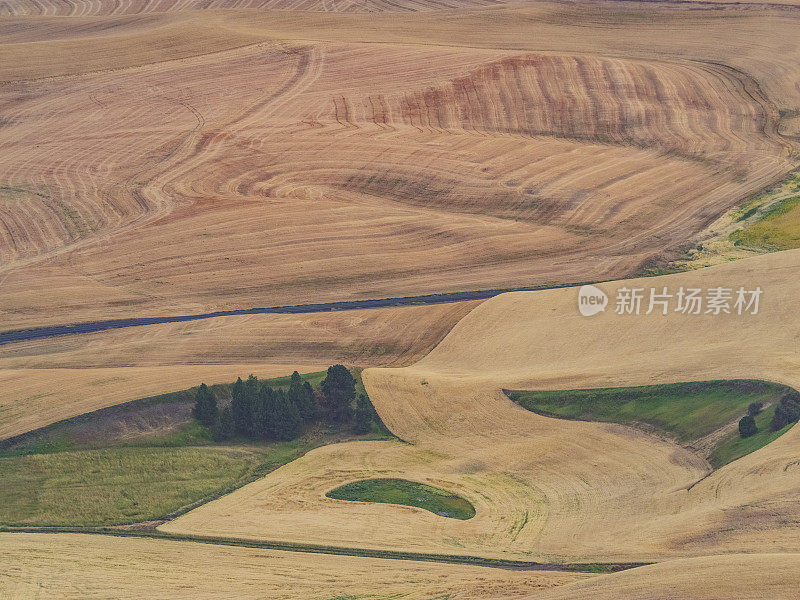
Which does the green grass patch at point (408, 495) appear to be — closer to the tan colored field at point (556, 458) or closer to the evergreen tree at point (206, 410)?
the tan colored field at point (556, 458)

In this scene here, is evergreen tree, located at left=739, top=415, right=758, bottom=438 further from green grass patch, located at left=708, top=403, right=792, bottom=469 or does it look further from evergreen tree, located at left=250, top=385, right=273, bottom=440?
evergreen tree, located at left=250, top=385, right=273, bottom=440

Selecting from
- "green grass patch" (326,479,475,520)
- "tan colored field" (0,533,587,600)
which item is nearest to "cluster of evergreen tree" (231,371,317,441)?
"green grass patch" (326,479,475,520)

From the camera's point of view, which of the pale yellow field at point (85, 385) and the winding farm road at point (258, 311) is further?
the winding farm road at point (258, 311)

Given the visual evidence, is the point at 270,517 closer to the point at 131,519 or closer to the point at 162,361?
the point at 131,519

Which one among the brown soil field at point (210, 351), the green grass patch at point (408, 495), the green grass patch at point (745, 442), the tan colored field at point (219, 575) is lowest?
the tan colored field at point (219, 575)

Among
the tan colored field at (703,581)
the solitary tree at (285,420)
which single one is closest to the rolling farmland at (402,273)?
the tan colored field at (703,581)

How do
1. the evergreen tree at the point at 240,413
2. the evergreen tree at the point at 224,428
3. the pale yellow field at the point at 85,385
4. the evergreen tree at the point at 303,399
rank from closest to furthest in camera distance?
the pale yellow field at the point at 85,385 < the evergreen tree at the point at 224,428 < the evergreen tree at the point at 240,413 < the evergreen tree at the point at 303,399

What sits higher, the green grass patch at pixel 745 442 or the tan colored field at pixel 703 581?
the green grass patch at pixel 745 442
